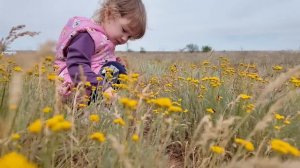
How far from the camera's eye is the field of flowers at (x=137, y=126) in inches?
54.8

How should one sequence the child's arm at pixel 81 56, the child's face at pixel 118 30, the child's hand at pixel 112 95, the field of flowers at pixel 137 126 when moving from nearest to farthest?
the field of flowers at pixel 137 126, the child's hand at pixel 112 95, the child's arm at pixel 81 56, the child's face at pixel 118 30

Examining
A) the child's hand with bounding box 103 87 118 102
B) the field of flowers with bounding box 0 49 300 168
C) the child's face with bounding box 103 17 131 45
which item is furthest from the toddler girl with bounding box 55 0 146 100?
the child's hand with bounding box 103 87 118 102

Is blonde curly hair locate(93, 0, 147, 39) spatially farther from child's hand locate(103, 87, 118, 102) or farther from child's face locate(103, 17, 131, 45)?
child's hand locate(103, 87, 118, 102)

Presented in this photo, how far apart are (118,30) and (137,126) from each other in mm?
2240

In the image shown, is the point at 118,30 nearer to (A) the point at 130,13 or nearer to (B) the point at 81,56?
(A) the point at 130,13

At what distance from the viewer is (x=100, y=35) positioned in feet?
12.0

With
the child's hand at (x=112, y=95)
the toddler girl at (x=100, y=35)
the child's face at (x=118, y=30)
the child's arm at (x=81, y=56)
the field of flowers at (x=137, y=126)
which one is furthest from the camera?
the child's face at (x=118, y=30)

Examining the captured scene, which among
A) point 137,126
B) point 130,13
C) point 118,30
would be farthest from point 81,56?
point 137,126

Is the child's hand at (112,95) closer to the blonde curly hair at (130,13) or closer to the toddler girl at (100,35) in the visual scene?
the toddler girl at (100,35)

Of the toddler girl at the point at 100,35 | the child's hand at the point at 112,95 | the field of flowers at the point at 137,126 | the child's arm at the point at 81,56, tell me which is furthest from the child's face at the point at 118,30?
the child's hand at the point at 112,95

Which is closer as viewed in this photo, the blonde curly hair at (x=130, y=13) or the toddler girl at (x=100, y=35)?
the toddler girl at (x=100, y=35)

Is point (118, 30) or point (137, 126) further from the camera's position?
point (118, 30)

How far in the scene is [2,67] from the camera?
2.51m

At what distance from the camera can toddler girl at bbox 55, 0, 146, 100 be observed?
138 inches
